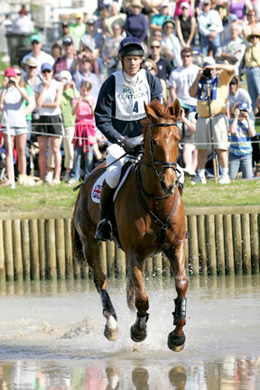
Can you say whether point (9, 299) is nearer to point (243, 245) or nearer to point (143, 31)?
point (243, 245)

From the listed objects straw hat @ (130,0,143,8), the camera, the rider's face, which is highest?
straw hat @ (130,0,143,8)

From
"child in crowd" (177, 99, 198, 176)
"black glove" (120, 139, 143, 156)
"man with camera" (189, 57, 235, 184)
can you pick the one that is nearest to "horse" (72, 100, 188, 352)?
"black glove" (120, 139, 143, 156)

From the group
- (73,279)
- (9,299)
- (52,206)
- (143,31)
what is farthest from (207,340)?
(143,31)

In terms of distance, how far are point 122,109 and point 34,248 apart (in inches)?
Result: 184

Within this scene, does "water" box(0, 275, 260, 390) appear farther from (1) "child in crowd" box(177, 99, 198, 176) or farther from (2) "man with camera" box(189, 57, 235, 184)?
(1) "child in crowd" box(177, 99, 198, 176)

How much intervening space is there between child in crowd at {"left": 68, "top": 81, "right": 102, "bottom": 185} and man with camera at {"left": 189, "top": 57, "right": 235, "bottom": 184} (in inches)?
81.5

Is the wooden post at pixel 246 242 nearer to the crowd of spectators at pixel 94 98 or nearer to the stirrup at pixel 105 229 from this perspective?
the crowd of spectators at pixel 94 98

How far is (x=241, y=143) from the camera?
15.4 meters

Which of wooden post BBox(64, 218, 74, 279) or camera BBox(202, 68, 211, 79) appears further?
camera BBox(202, 68, 211, 79)

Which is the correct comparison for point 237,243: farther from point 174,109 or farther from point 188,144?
point 174,109

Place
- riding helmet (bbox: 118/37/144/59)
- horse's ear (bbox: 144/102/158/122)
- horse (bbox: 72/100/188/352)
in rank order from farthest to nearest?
1. riding helmet (bbox: 118/37/144/59)
2. horse's ear (bbox: 144/102/158/122)
3. horse (bbox: 72/100/188/352)

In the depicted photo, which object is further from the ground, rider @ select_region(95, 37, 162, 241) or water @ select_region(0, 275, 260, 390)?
rider @ select_region(95, 37, 162, 241)

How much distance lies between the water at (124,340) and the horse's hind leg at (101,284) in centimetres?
17

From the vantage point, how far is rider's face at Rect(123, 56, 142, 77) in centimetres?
856
